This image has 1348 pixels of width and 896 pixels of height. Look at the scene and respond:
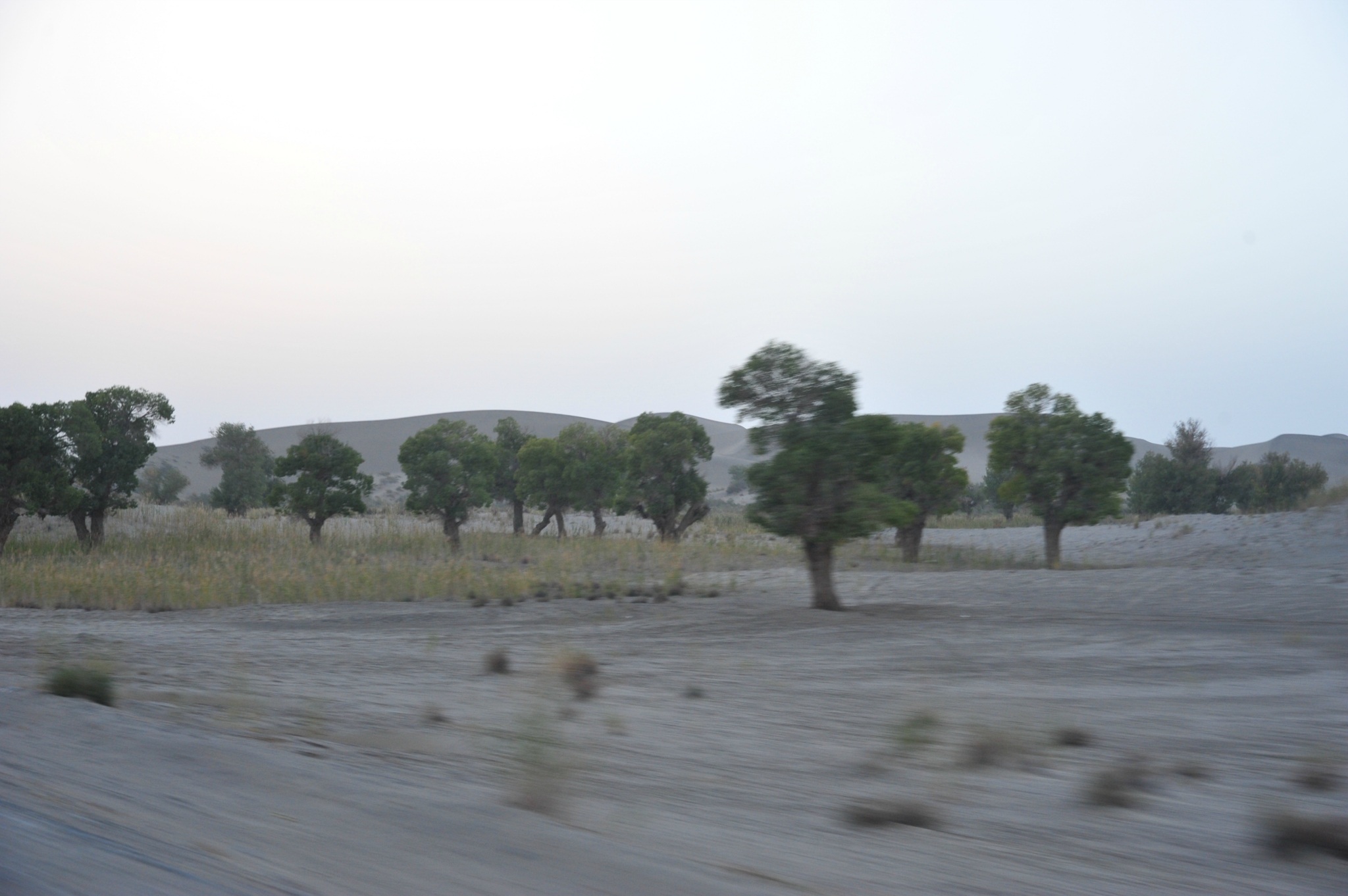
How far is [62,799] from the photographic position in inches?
187

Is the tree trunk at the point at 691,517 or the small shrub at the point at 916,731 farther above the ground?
the tree trunk at the point at 691,517

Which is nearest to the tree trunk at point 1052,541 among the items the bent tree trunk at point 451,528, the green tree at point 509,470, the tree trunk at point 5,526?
the bent tree trunk at point 451,528

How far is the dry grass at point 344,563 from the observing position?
19750 millimetres

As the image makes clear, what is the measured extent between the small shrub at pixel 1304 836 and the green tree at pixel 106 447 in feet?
110

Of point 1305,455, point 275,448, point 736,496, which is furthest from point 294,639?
point 1305,455

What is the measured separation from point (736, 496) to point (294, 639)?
3482 inches

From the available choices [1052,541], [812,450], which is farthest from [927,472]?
[812,450]

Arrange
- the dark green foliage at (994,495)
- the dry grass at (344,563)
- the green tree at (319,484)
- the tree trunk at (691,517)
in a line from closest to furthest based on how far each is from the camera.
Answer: the dry grass at (344,563) < the green tree at (319,484) < the tree trunk at (691,517) < the dark green foliage at (994,495)

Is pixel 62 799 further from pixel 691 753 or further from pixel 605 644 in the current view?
pixel 605 644

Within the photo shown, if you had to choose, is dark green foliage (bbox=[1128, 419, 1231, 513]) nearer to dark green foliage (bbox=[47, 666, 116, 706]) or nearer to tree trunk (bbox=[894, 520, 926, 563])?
tree trunk (bbox=[894, 520, 926, 563])

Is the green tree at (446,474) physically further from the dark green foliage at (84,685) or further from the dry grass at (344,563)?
the dark green foliage at (84,685)

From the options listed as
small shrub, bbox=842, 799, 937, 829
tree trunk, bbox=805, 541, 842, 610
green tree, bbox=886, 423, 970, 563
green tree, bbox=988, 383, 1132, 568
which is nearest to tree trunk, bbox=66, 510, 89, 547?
tree trunk, bbox=805, 541, 842, 610

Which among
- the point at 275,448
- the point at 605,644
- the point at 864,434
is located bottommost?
the point at 605,644

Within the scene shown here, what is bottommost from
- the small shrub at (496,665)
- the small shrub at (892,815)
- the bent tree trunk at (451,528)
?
the small shrub at (496,665)
